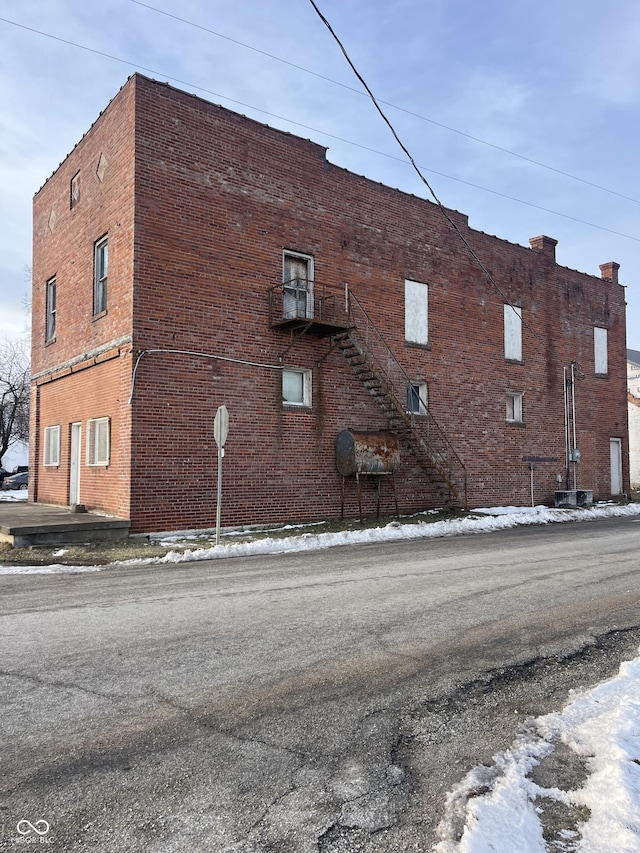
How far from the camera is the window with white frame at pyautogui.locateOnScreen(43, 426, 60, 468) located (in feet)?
59.7

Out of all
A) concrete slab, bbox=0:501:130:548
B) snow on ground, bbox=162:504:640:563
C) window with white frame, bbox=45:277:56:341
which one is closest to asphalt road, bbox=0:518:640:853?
snow on ground, bbox=162:504:640:563

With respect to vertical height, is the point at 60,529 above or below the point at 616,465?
below

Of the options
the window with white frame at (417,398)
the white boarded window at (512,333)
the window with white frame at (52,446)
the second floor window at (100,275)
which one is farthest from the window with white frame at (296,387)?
the white boarded window at (512,333)

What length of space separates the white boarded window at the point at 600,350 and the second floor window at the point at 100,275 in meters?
19.0

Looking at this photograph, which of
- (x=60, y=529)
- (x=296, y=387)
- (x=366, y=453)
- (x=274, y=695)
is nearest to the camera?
(x=274, y=695)

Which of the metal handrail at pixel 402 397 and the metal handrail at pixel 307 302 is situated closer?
the metal handrail at pixel 307 302

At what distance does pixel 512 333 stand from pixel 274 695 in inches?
778

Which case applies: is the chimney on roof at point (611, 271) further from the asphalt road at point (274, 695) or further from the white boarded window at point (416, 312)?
the asphalt road at point (274, 695)

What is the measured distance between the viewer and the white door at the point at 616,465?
2584 cm

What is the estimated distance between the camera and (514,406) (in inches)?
872

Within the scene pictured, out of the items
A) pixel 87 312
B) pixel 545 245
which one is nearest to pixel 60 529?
pixel 87 312

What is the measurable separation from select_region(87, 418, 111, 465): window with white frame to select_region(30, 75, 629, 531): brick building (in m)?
0.06

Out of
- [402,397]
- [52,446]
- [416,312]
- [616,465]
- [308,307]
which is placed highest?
[416,312]

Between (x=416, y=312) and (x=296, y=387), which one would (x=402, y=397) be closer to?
(x=416, y=312)
